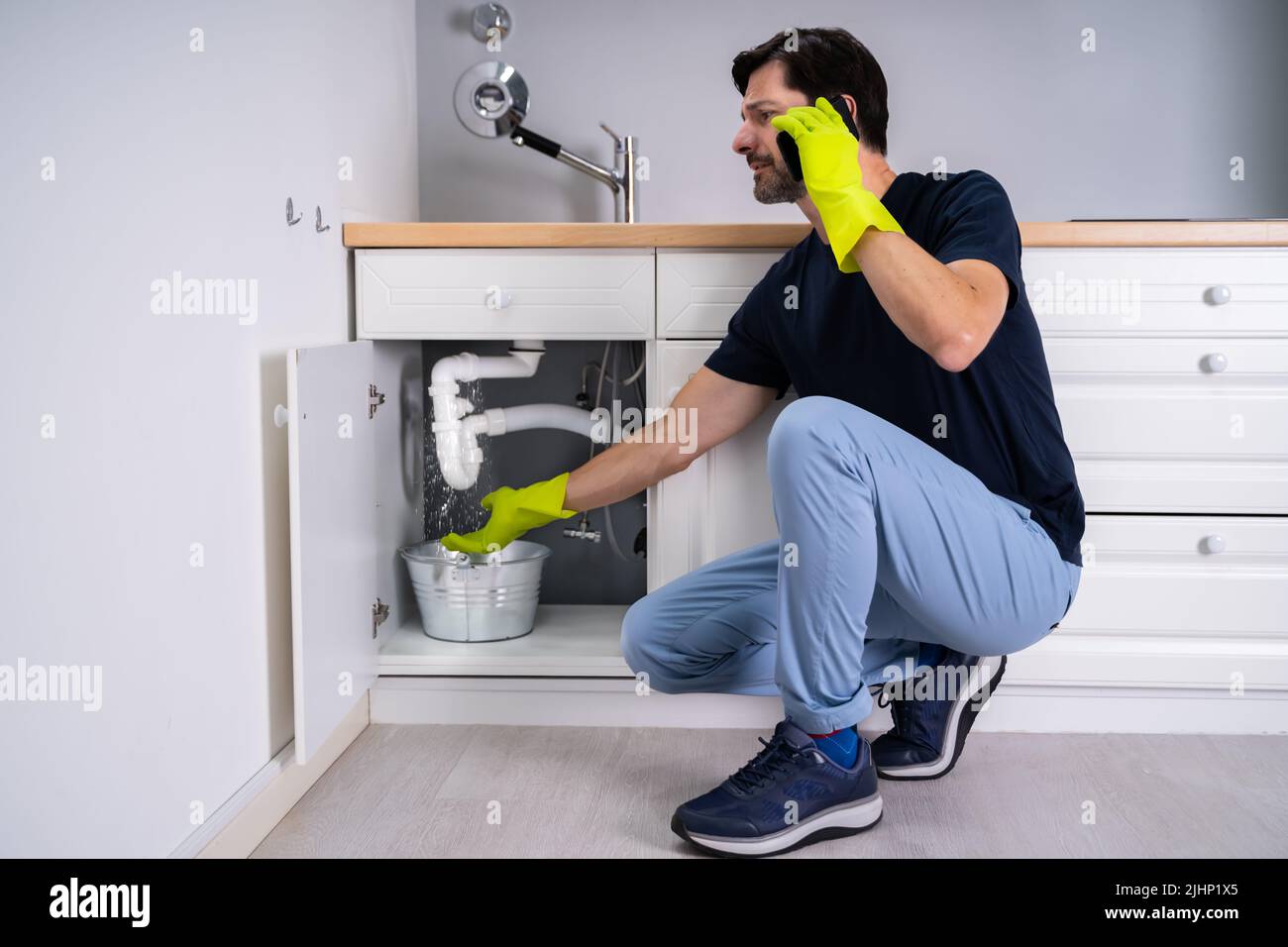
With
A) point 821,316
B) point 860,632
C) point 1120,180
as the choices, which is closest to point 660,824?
point 860,632

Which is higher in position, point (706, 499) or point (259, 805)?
point (706, 499)

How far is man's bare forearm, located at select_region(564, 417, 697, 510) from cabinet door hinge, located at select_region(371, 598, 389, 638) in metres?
0.34

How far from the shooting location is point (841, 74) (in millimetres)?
1526

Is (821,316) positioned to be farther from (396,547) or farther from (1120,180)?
(1120,180)

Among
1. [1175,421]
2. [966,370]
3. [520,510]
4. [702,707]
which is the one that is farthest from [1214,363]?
[520,510]

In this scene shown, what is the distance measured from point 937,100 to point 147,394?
5.39ft

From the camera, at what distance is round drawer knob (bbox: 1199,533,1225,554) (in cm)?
171

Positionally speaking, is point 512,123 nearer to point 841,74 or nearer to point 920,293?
point 841,74

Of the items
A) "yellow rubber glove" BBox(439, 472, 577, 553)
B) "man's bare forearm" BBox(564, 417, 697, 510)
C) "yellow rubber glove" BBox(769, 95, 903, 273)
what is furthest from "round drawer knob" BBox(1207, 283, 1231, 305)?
"yellow rubber glove" BBox(439, 472, 577, 553)

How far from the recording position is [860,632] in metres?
1.32

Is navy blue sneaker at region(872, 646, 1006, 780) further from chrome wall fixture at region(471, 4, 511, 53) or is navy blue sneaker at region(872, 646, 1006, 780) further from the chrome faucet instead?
chrome wall fixture at region(471, 4, 511, 53)

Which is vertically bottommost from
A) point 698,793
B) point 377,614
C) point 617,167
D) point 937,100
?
point 698,793

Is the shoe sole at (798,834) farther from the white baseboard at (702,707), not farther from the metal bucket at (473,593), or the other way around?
the metal bucket at (473,593)
